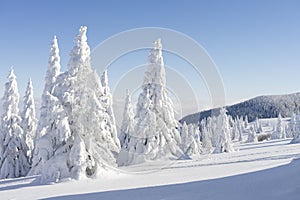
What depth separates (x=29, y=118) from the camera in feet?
128

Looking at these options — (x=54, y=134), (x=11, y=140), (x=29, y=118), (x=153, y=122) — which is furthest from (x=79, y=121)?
(x=29, y=118)

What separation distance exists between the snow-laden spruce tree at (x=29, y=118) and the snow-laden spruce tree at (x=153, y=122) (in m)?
11.7

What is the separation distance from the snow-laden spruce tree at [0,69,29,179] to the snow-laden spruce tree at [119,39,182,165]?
12034 mm

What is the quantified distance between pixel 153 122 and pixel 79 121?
10.5 meters

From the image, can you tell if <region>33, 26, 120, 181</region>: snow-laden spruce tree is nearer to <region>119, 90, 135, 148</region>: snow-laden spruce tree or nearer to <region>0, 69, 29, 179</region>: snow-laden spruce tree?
<region>0, 69, 29, 179</region>: snow-laden spruce tree

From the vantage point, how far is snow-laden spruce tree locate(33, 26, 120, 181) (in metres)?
22.9

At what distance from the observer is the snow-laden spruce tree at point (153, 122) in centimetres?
3269

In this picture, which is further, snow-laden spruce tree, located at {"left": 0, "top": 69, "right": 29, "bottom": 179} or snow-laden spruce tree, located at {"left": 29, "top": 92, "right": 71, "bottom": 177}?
snow-laden spruce tree, located at {"left": 0, "top": 69, "right": 29, "bottom": 179}

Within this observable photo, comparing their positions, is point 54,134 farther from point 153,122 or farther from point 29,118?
point 29,118

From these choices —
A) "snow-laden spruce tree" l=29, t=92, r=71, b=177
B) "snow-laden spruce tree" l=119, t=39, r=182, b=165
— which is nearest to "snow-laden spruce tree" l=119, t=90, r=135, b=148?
"snow-laden spruce tree" l=119, t=39, r=182, b=165

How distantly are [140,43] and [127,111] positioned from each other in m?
16.4

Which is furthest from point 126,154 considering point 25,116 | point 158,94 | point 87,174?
point 25,116

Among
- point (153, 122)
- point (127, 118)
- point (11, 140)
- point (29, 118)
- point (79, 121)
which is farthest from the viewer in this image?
point (127, 118)

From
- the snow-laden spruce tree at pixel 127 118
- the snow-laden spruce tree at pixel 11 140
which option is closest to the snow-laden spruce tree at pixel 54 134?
the snow-laden spruce tree at pixel 11 140
